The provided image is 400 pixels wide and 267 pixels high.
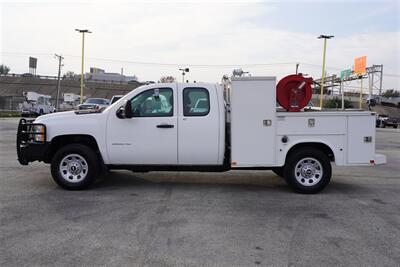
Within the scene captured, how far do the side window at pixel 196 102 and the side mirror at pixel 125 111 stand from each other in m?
0.99

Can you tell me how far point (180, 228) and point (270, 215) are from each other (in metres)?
1.48

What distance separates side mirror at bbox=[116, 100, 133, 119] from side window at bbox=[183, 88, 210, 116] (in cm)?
99

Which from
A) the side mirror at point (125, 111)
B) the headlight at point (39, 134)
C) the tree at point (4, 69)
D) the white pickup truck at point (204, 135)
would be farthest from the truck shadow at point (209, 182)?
the tree at point (4, 69)

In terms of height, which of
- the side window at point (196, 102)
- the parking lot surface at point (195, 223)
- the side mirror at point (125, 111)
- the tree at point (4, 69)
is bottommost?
the parking lot surface at point (195, 223)

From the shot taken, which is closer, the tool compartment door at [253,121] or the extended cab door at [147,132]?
the tool compartment door at [253,121]

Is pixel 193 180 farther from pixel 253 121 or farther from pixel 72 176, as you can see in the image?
pixel 72 176

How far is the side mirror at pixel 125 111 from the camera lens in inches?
286

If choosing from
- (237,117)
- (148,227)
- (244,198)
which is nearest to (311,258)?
(148,227)

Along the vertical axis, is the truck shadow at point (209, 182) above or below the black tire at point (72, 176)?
below

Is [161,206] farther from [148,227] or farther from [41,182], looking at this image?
[41,182]

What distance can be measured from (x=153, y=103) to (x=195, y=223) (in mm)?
2738

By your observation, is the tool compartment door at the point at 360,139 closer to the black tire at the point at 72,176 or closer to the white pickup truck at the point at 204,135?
the white pickup truck at the point at 204,135

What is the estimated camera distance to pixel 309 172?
7504 millimetres

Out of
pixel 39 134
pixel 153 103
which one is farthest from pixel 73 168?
pixel 153 103
